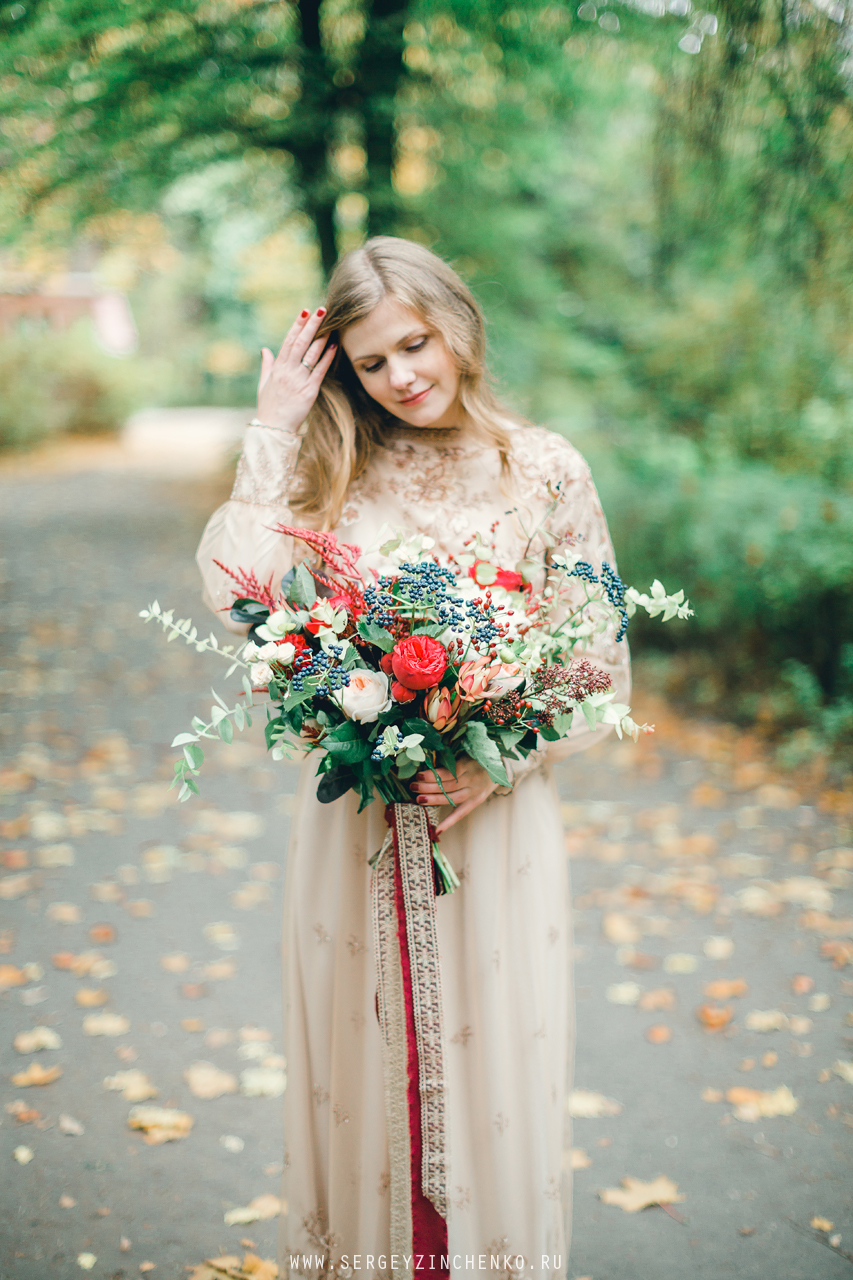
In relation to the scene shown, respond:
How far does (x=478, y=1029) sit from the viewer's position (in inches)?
74.1

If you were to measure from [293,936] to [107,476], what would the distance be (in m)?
14.5

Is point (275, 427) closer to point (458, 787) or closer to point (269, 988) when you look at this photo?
point (458, 787)

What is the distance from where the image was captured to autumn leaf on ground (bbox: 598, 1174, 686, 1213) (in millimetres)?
2559

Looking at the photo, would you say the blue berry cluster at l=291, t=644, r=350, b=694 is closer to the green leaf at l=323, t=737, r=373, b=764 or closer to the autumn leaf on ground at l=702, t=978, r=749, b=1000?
the green leaf at l=323, t=737, r=373, b=764

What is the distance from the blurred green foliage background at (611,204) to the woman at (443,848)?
2.91 meters

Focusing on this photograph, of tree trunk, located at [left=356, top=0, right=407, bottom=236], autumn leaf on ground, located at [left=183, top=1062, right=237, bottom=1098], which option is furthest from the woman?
tree trunk, located at [left=356, top=0, right=407, bottom=236]

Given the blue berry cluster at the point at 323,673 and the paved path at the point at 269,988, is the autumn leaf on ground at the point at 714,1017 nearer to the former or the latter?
the paved path at the point at 269,988

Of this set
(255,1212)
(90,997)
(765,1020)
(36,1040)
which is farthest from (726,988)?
(36,1040)

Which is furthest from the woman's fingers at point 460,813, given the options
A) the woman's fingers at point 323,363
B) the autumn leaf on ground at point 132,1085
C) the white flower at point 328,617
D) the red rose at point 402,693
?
the autumn leaf on ground at point 132,1085

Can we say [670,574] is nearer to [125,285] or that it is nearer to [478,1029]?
[478,1029]

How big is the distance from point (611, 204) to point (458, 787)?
10.8m

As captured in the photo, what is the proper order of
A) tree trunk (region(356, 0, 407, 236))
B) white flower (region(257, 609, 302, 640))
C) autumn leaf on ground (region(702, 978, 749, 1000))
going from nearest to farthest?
white flower (region(257, 609, 302, 640)) < autumn leaf on ground (region(702, 978, 749, 1000)) < tree trunk (region(356, 0, 407, 236))

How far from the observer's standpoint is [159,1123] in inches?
111

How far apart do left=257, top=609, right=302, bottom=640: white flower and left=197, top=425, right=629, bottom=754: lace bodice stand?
1.30ft
